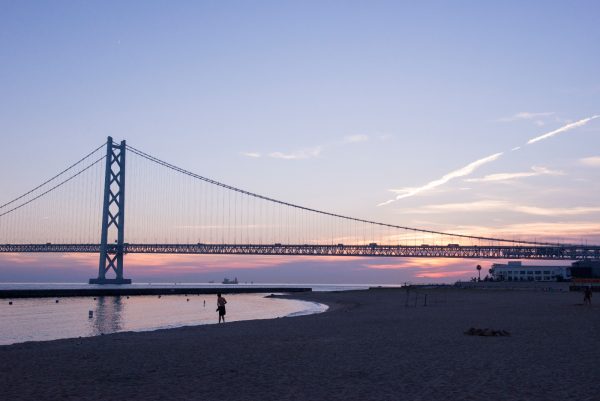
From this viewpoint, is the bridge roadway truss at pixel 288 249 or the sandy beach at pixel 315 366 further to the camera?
the bridge roadway truss at pixel 288 249

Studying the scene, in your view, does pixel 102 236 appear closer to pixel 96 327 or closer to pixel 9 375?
pixel 96 327

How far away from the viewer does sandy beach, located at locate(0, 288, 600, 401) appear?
10.0 meters

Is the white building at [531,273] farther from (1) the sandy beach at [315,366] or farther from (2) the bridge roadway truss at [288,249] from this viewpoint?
(1) the sandy beach at [315,366]

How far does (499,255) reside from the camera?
117875 mm

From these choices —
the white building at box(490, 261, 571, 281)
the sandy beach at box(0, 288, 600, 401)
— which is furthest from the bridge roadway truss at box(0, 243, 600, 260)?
the sandy beach at box(0, 288, 600, 401)

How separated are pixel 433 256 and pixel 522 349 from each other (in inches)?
3803

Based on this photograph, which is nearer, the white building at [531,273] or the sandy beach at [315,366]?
the sandy beach at [315,366]

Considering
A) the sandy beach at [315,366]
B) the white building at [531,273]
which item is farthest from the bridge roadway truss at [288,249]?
the sandy beach at [315,366]

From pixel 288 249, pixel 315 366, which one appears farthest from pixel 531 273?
pixel 315 366

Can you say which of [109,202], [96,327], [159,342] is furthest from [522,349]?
[109,202]

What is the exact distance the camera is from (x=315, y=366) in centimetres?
1291

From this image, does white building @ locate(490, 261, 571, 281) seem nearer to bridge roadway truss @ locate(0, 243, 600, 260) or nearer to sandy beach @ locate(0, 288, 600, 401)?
bridge roadway truss @ locate(0, 243, 600, 260)

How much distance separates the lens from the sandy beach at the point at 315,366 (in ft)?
32.8

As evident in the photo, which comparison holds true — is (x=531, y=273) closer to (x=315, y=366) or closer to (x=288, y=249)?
(x=288, y=249)
